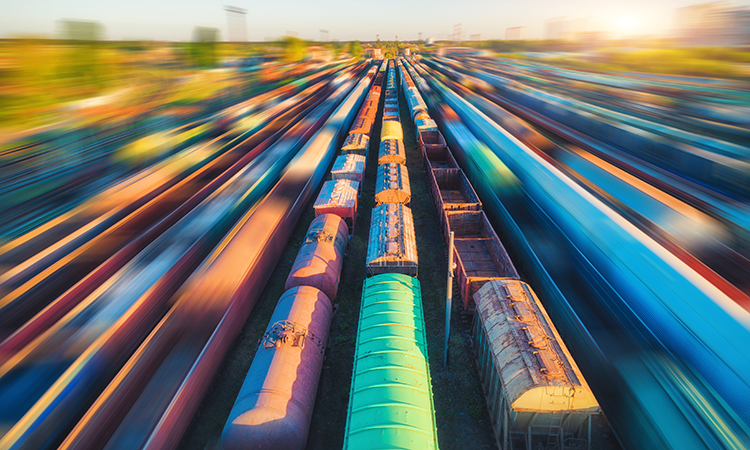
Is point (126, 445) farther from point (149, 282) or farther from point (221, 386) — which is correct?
point (149, 282)

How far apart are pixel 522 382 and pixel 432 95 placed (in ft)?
159

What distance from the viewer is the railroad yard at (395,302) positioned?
24.6 ft

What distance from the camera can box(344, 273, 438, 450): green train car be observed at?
716cm

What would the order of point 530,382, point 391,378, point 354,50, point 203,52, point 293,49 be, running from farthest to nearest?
point 354,50
point 293,49
point 203,52
point 391,378
point 530,382

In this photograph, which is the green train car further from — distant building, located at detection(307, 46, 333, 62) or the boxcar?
distant building, located at detection(307, 46, 333, 62)

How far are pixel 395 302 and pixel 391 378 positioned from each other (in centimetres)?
266

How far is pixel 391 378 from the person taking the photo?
824cm

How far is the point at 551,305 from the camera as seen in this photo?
12.2 m

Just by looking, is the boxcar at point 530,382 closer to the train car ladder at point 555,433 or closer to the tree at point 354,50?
the train car ladder at point 555,433

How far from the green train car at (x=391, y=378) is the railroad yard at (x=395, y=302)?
53 mm

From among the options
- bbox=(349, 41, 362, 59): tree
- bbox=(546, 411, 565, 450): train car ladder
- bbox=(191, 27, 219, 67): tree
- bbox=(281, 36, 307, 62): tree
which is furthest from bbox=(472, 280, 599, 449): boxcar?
bbox=(349, 41, 362, 59): tree

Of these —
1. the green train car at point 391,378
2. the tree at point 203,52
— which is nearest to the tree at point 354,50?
the tree at point 203,52

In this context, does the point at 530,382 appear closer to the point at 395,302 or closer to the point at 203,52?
the point at 395,302

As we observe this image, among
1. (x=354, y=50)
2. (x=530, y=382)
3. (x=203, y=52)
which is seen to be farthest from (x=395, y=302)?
(x=354, y=50)
